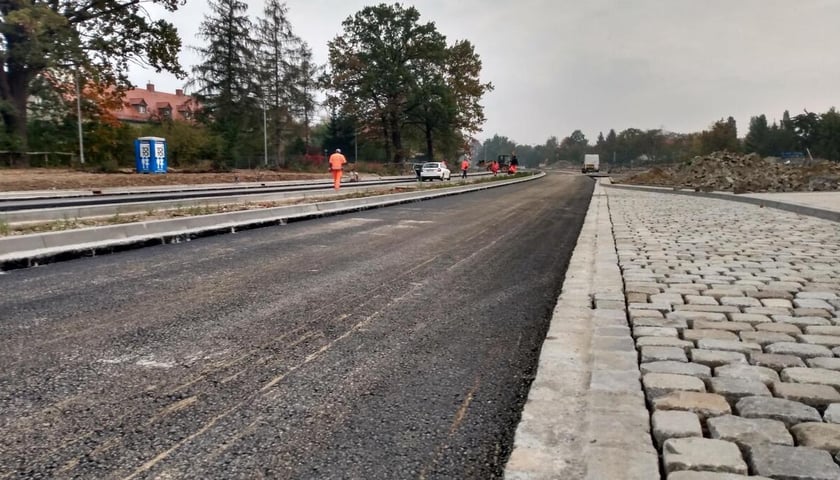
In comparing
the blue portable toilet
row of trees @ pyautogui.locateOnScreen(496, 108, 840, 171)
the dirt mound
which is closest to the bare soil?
the blue portable toilet

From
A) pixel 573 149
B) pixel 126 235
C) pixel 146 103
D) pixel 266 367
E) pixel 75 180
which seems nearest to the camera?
pixel 266 367

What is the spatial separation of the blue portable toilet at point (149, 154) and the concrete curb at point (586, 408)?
103 ft

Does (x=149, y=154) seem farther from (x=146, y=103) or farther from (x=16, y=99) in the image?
(x=146, y=103)

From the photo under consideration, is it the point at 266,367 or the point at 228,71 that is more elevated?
the point at 228,71

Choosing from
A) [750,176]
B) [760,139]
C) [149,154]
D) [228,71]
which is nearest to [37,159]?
[149,154]

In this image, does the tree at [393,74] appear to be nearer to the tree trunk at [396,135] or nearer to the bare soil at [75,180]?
the tree trunk at [396,135]

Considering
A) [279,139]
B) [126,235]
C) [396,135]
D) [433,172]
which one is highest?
[396,135]

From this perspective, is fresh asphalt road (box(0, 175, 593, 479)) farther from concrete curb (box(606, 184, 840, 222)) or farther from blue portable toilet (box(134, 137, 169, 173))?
blue portable toilet (box(134, 137, 169, 173))

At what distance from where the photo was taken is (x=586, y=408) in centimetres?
248

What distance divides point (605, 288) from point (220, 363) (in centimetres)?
359

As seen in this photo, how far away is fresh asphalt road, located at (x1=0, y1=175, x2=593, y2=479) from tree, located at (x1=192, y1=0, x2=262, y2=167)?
45331 mm

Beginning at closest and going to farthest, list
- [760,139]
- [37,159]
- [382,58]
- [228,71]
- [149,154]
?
[149,154] < [37,159] < [228,71] < [382,58] < [760,139]

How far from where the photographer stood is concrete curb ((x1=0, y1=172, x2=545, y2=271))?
6430mm

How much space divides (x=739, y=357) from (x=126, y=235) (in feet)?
27.3
